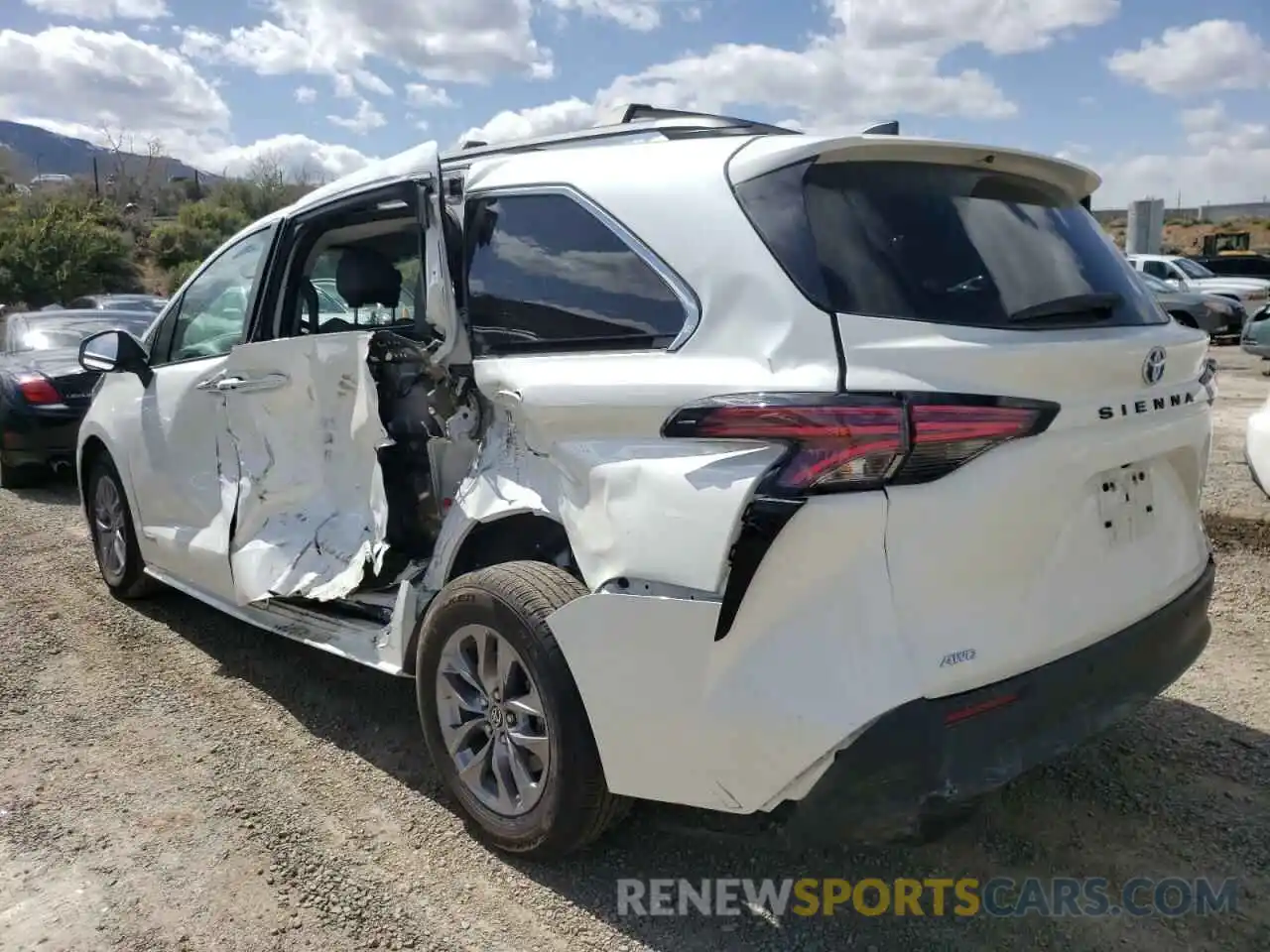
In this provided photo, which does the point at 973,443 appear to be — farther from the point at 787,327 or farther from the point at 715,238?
the point at 715,238

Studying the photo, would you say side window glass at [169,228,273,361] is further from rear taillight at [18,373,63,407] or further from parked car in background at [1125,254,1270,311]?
parked car in background at [1125,254,1270,311]

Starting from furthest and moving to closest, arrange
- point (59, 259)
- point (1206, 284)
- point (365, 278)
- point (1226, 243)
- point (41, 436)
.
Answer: point (1226, 243)
point (59, 259)
point (1206, 284)
point (41, 436)
point (365, 278)

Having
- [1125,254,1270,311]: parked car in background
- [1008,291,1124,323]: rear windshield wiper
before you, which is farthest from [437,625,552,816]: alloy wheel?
[1125,254,1270,311]: parked car in background

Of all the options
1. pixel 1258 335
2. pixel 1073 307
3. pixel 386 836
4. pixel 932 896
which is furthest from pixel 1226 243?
pixel 386 836

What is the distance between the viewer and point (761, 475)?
7.34 ft

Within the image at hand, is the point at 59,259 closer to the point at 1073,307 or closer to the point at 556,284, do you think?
the point at 556,284

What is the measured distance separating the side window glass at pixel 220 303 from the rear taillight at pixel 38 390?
425cm

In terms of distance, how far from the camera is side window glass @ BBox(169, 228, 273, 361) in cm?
430

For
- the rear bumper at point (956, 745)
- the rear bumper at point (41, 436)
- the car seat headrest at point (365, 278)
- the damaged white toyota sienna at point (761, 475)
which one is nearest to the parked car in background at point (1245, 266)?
the rear bumper at point (41, 436)

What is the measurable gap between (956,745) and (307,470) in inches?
102

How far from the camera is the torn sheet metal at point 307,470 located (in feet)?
11.6

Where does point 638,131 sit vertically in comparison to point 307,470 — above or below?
above

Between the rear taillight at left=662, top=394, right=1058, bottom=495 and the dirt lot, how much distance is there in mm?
1259

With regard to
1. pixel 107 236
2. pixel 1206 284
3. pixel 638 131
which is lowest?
pixel 638 131
